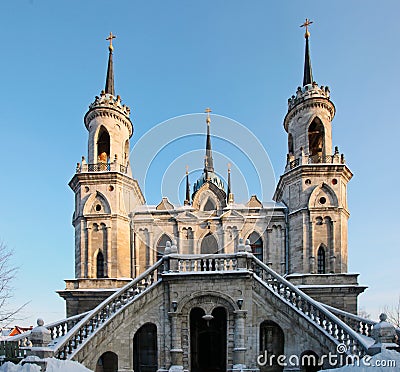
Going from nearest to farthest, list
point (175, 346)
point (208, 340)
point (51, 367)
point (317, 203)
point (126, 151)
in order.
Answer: point (51, 367)
point (175, 346)
point (208, 340)
point (317, 203)
point (126, 151)

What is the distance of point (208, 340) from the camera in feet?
73.3

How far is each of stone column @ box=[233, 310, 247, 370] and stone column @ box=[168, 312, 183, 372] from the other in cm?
233

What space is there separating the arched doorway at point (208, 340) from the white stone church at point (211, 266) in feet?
0.19

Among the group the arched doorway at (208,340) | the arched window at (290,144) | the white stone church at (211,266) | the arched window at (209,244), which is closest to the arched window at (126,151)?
the white stone church at (211,266)

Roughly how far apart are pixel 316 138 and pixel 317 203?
19.1 feet

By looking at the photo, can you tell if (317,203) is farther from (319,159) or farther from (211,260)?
(211,260)

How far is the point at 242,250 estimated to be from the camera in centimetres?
1977

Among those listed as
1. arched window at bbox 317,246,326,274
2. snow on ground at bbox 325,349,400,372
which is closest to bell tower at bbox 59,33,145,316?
arched window at bbox 317,246,326,274

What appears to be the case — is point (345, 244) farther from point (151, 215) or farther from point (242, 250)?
point (151, 215)

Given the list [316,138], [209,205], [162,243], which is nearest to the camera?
[162,243]

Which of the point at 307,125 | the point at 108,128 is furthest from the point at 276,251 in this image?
the point at 108,128

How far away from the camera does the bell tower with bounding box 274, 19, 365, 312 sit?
2589 cm

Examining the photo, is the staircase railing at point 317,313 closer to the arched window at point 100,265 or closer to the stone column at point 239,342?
the stone column at point 239,342

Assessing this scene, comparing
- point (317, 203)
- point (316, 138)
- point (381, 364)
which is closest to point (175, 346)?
point (381, 364)
